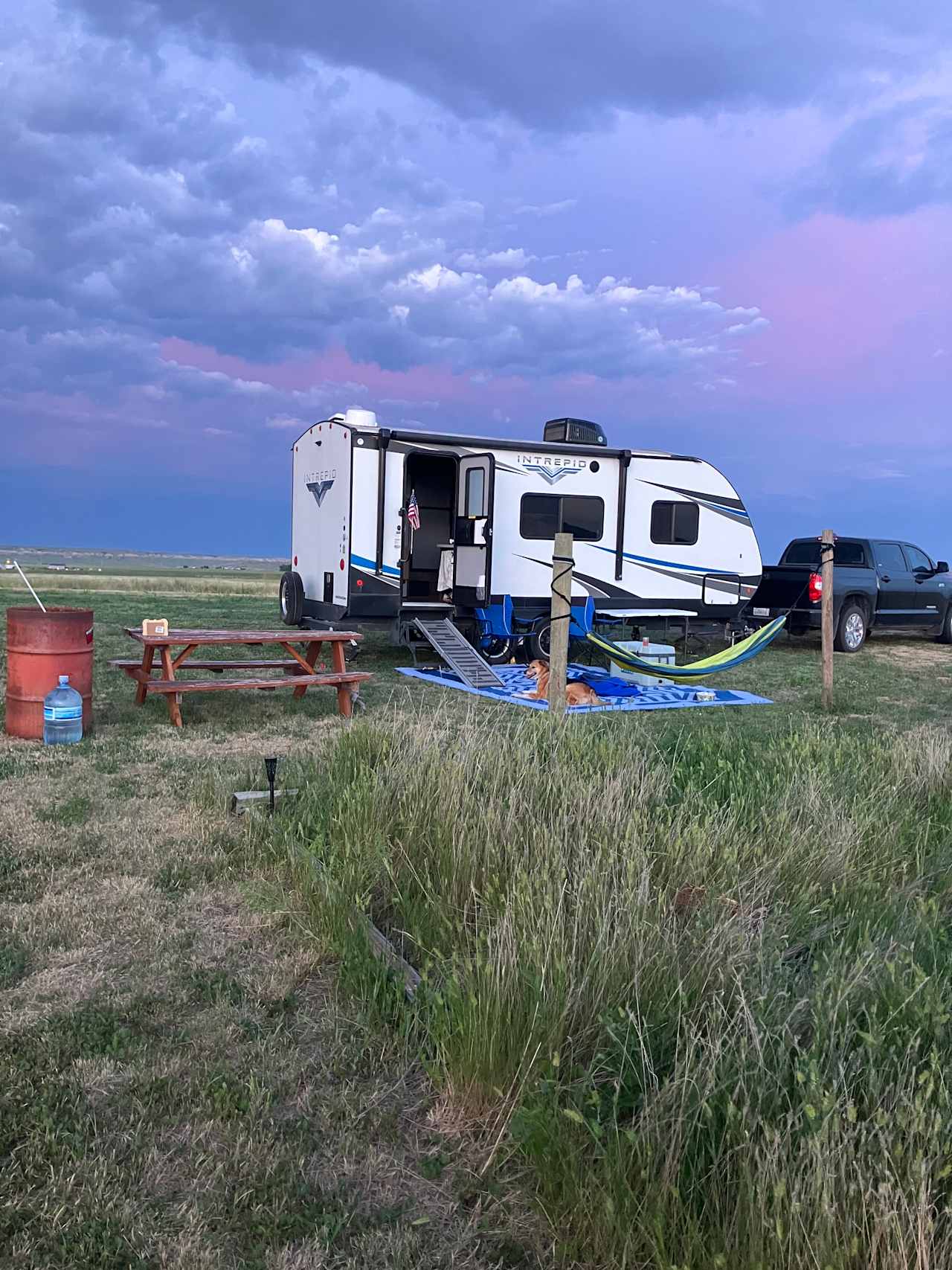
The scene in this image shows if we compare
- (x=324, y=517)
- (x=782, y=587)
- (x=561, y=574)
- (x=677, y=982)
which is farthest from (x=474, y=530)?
(x=677, y=982)

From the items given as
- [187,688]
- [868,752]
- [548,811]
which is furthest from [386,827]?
[187,688]

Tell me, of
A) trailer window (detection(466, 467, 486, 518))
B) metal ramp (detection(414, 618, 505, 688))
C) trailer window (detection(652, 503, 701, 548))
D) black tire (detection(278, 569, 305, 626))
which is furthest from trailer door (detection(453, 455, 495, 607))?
trailer window (detection(652, 503, 701, 548))

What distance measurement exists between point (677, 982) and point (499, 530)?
948 centimetres

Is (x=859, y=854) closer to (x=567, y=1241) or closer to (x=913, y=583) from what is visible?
(x=567, y=1241)

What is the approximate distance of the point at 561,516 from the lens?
12180 millimetres

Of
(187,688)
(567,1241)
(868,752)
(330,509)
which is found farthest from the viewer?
(330,509)

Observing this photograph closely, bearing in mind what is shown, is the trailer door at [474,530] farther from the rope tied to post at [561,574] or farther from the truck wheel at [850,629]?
the truck wheel at [850,629]

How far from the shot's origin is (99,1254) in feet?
6.77

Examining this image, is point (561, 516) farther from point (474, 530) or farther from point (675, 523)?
point (675, 523)

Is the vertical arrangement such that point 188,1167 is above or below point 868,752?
below

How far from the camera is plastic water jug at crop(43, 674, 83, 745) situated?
6.62 m

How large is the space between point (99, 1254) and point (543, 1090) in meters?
1.00

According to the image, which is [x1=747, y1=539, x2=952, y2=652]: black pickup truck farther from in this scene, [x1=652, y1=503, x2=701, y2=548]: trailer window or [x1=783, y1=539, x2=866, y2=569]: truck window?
[x1=652, y1=503, x2=701, y2=548]: trailer window

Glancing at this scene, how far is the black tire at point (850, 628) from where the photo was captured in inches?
583
